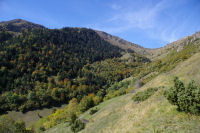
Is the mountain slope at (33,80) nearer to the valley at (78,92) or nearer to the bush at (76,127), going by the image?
the valley at (78,92)

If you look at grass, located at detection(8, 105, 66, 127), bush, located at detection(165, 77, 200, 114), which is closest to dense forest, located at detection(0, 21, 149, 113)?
grass, located at detection(8, 105, 66, 127)

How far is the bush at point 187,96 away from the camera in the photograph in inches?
516

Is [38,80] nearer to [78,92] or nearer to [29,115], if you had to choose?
[78,92]

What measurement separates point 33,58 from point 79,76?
7674 cm

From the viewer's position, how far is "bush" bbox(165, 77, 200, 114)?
13102mm

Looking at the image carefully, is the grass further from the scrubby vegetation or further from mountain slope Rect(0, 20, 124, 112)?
the scrubby vegetation

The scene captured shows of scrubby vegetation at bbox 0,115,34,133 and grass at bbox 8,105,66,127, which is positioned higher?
scrubby vegetation at bbox 0,115,34,133

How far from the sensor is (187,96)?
44.9 feet

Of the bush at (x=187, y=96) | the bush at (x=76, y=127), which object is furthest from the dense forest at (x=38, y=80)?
the bush at (x=187, y=96)

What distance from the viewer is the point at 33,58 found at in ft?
572

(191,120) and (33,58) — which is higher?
(33,58)

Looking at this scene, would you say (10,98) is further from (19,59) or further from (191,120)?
(191,120)

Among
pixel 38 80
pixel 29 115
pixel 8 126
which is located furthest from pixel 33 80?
pixel 8 126

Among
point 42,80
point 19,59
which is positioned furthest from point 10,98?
point 19,59
